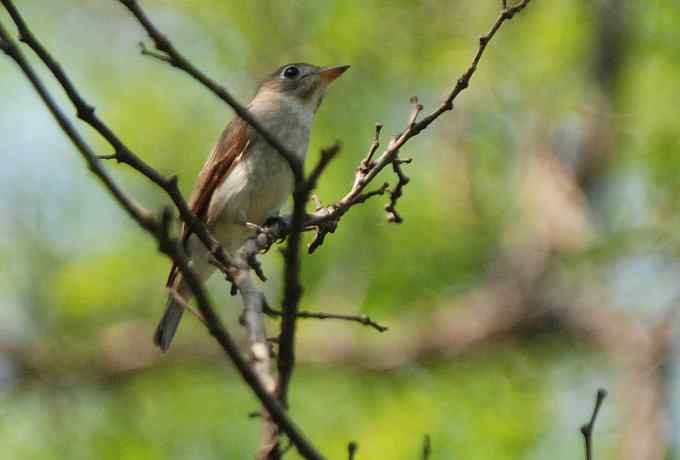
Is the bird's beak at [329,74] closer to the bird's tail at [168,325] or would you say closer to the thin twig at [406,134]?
the bird's tail at [168,325]

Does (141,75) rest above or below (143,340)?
above

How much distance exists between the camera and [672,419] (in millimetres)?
10047

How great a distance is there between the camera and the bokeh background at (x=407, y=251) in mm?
11500

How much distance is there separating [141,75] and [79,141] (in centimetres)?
1138

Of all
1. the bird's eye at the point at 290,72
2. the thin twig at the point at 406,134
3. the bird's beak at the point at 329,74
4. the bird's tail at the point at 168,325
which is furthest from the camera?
the bird's eye at the point at 290,72

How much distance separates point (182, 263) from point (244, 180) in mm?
3507

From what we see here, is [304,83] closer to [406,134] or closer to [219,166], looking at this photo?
[219,166]

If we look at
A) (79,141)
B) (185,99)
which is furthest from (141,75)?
(79,141)

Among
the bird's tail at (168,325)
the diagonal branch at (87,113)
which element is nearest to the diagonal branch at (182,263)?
the diagonal branch at (87,113)

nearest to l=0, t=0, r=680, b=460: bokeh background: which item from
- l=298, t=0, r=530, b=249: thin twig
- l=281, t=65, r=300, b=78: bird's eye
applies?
l=281, t=65, r=300, b=78: bird's eye

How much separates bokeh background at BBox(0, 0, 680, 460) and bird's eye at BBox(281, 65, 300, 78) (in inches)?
161

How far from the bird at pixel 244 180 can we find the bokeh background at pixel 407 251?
456 centimetres

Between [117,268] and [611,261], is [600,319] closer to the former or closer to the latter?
[611,261]

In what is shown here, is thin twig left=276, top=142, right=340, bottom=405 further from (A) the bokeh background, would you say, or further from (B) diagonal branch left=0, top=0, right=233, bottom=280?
(A) the bokeh background
